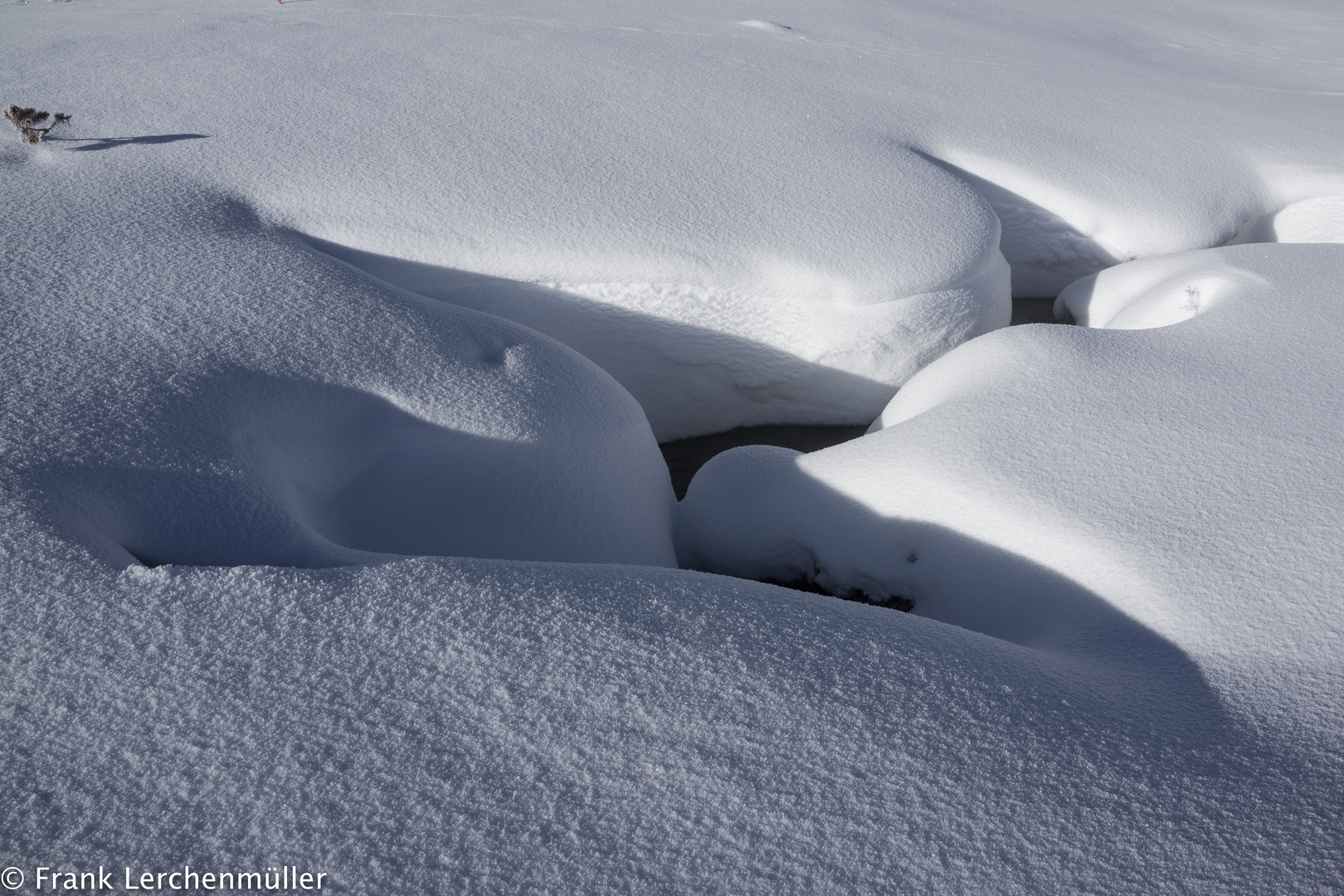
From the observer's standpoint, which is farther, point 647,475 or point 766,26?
point 766,26

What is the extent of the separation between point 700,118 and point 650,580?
2.22m

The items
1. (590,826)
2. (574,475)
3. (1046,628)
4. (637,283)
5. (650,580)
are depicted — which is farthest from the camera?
(637,283)

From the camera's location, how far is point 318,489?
165cm

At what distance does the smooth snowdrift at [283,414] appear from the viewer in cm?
139

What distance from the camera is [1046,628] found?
155 centimetres

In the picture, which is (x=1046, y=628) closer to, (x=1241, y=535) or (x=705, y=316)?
(x=1241, y=535)

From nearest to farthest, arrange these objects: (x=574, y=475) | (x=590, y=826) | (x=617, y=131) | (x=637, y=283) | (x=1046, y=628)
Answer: (x=590, y=826) < (x=1046, y=628) < (x=574, y=475) < (x=637, y=283) < (x=617, y=131)

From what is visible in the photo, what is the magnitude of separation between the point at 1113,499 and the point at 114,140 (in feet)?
9.48

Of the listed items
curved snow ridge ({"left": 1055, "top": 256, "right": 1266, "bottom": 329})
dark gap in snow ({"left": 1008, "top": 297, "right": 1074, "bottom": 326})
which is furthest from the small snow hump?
curved snow ridge ({"left": 1055, "top": 256, "right": 1266, "bottom": 329})

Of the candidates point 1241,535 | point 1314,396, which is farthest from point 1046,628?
point 1314,396

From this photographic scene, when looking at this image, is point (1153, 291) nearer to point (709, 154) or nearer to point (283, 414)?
point (709, 154)

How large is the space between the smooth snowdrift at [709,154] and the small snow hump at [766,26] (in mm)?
25

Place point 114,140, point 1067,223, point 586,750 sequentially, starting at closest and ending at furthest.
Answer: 1. point 586,750
2. point 114,140
3. point 1067,223

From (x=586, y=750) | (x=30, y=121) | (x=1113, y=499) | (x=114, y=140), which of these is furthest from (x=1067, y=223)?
(x=30, y=121)
